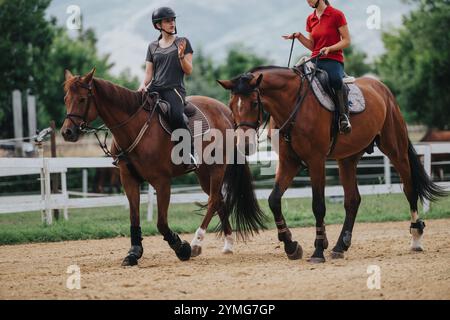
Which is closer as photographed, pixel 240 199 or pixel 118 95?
pixel 118 95

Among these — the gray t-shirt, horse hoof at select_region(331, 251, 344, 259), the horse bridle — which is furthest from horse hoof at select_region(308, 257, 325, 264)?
the horse bridle

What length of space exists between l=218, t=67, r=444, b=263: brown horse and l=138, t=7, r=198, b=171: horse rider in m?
1.01

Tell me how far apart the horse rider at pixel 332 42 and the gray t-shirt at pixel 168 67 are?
1454mm

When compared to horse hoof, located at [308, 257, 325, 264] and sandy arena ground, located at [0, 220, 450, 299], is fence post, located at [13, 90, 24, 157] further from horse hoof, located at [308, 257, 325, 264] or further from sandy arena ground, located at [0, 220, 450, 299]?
horse hoof, located at [308, 257, 325, 264]

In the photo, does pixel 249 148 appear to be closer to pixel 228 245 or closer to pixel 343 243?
pixel 343 243

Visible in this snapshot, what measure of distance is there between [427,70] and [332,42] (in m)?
25.8

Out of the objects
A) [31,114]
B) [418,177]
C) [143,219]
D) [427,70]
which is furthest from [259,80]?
[427,70]

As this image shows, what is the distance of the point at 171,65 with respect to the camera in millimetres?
8789

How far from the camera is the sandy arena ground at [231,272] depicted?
6262mm

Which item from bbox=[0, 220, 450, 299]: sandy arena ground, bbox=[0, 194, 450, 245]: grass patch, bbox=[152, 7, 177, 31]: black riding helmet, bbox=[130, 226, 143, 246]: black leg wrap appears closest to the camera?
bbox=[0, 220, 450, 299]: sandy arena ground

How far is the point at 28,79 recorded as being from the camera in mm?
27500

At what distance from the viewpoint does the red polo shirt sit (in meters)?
8.86

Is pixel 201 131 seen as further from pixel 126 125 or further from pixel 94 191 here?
pixel 94 191
